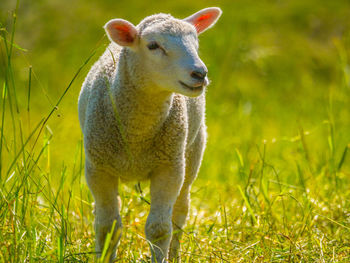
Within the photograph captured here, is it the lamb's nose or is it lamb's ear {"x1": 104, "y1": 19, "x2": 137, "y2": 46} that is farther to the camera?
lamb's ear {"x1": 104, "y1": 19, "x2": 137, "y2": 46}

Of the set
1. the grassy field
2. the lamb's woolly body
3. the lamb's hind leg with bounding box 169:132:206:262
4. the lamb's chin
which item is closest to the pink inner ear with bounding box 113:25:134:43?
the lamb's woolly body

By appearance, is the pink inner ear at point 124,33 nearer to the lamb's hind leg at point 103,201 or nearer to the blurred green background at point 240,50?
the lamb's hind leg at point 103,201

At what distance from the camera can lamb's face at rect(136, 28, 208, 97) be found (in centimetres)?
372

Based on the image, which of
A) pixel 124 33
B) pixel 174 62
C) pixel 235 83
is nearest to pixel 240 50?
pixel 235 83

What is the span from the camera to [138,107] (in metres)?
4.18

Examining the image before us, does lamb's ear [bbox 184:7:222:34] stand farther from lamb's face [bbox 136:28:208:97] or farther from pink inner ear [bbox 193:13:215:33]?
lamb's face [bbox 136:28:208:97]

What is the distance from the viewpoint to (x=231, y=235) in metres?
4.66

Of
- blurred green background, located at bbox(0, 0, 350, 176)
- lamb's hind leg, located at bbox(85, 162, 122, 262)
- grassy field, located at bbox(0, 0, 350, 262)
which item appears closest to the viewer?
lamb's hind leg, located at bbox(85, 162, 122, 262)

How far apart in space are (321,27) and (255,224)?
34.4 feet

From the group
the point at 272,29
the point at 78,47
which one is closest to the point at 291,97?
the point at 272,29

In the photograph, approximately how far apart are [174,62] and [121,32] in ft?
1.74

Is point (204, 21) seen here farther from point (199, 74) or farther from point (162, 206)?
point (162, 206)

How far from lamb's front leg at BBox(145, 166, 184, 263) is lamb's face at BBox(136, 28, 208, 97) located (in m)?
0.67

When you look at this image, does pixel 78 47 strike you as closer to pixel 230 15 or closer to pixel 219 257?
pixel 230 15
